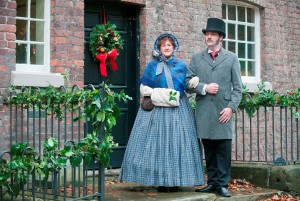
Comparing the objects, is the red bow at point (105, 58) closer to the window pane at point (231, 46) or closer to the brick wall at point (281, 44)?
the window pane at point (231, 46)

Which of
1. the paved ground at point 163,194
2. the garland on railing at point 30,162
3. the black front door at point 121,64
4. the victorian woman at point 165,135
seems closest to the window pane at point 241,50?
the black front door at point 121,64

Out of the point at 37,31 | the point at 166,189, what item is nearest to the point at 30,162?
the point at 166,189

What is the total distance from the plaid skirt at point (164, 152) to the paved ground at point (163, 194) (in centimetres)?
15

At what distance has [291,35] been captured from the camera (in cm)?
1151

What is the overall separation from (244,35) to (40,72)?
4.08 meters

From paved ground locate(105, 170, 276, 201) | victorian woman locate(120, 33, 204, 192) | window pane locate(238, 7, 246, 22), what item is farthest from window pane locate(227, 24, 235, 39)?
victorian woman locate(120, 33, 204, 192)

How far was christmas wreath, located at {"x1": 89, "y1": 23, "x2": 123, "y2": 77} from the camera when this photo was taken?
8641 mm

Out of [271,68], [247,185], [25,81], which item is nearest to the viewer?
[25,81]

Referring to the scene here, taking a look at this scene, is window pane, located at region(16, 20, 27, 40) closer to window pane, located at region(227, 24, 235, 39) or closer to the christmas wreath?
the christmas wreath

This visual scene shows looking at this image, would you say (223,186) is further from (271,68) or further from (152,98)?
(271,68)

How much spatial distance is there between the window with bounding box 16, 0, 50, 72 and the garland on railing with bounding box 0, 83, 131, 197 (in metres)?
1.12

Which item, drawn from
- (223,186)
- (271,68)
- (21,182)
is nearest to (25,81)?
(21,182)

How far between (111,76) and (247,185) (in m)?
2.28

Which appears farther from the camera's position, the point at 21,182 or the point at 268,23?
the point at 268,23
